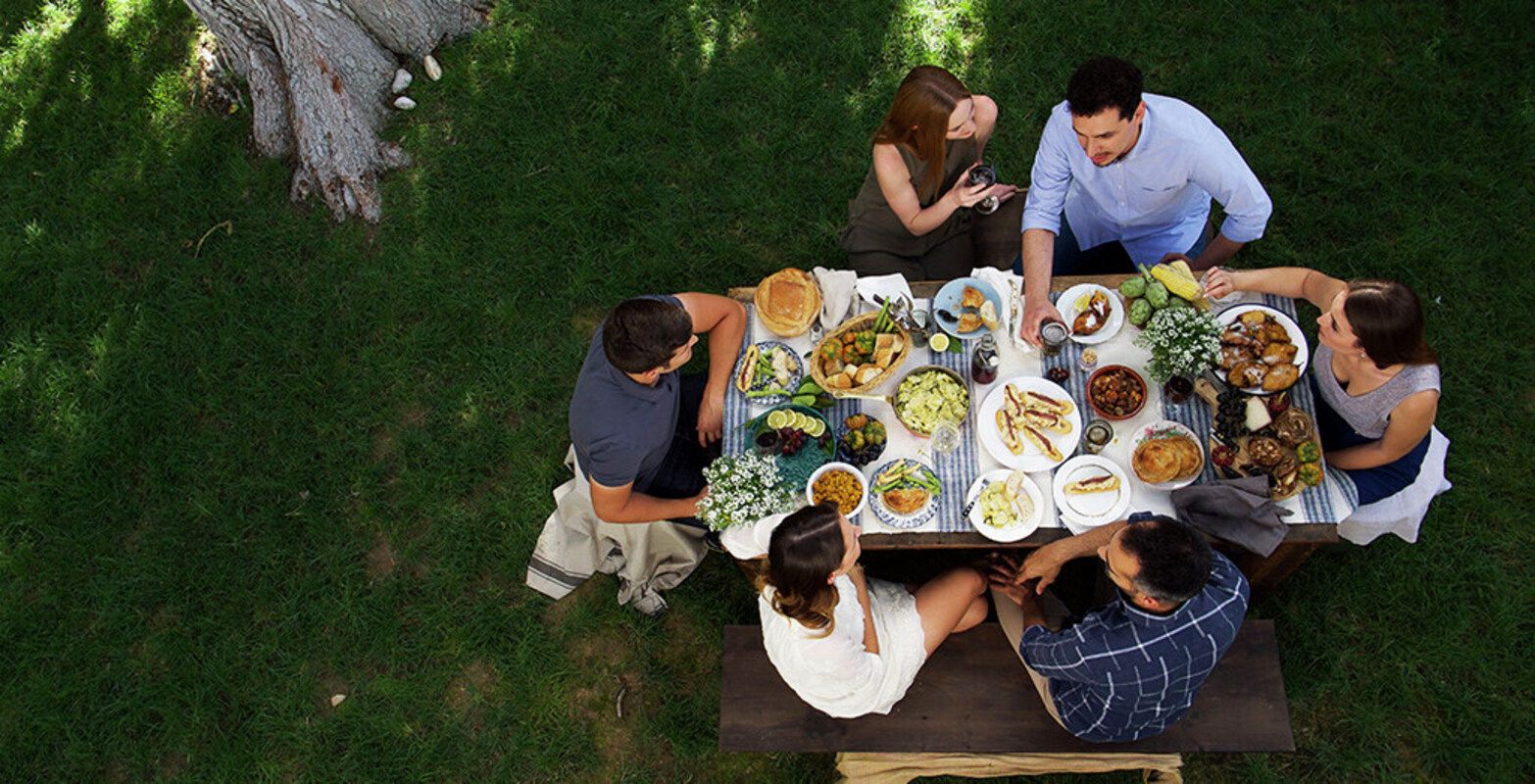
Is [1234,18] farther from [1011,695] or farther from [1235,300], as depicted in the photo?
[1011,695]

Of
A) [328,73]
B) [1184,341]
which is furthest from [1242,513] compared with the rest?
[328,73]

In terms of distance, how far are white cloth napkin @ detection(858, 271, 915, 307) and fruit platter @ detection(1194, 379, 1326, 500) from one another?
151cm

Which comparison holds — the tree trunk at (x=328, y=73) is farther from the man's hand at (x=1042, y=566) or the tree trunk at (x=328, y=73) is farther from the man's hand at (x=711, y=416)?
the man's hand at (x=1042, y=566)

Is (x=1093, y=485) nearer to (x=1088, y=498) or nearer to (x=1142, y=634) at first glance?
(x=1088, y=498)

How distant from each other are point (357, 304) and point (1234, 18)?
641 cm

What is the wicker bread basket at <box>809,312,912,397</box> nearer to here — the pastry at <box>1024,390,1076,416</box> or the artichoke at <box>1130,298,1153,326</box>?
the pastry at <box>1024,390,1076,416</box>

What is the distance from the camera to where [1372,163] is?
20.2 ft

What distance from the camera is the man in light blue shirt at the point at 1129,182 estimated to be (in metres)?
4.22

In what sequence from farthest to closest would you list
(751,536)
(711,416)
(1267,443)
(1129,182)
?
1. (711,416)
2. (1129,182)
3. (751,536)
4. (1267,443)

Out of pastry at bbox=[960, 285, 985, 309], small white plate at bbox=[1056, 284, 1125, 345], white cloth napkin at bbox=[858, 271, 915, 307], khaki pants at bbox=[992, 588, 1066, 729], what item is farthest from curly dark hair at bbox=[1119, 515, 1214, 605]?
white cloth napkin at bbox=[858, 271, 915, 307]

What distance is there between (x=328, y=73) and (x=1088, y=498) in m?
5.69

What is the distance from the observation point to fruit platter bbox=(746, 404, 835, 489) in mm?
4266

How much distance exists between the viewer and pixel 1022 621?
4688 millimetres

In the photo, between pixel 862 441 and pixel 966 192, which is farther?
pixel 966 192
